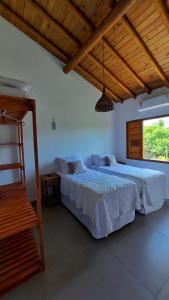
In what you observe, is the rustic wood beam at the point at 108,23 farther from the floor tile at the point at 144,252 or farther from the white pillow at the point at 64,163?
the floor tile at the point at 144,252

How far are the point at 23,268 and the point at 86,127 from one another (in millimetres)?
3306

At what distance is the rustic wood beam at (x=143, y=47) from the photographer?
2428 millimetres

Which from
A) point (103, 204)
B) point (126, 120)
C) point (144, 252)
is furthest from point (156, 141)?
point (144, 252)

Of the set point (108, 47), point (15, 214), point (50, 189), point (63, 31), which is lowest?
point (50, 189)

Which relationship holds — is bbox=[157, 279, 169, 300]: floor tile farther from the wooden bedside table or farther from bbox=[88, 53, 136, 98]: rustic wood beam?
bbox=[88, 53, 136, 98]: rustic wood beam

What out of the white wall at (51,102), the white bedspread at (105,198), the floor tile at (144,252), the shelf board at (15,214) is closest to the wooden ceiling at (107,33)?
the white wall at (51,102)

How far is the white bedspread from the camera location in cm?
214

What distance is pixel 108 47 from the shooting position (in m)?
2.96

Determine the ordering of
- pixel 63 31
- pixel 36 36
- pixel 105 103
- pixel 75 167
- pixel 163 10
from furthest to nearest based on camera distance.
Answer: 1. pixel 75 167
2. pixel 36 36
3. pixel 63 31
4. pixel 105 103
5. pixel 163 10

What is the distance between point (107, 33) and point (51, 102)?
1767 mm

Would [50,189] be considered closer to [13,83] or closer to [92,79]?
[13,83]

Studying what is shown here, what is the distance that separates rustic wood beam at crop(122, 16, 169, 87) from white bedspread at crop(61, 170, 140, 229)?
2299 millimetres

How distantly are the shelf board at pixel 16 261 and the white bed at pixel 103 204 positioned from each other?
828 millimetres

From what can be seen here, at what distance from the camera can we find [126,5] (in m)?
2.03
